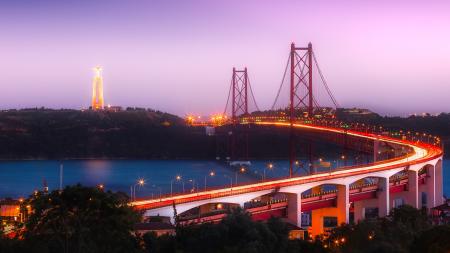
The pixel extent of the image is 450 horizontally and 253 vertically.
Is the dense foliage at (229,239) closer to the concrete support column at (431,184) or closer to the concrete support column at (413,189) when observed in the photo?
the concrete support column at (413,189)

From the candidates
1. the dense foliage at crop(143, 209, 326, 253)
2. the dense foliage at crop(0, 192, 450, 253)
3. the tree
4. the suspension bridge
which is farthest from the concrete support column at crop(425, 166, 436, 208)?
the tree

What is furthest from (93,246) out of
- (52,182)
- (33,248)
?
(52,182)

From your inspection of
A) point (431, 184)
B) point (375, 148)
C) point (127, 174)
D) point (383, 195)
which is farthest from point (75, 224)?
point (127, 174)

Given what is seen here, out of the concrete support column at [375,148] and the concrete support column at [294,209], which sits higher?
the concrete support column at [375,148]

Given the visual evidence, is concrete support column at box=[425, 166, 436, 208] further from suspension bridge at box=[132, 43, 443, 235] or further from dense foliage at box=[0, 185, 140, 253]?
dense foliage at box=[0, 185, 140, 253]

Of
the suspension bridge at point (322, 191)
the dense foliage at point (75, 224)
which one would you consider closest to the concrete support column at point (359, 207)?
the suspension bridge at point (322, 191)

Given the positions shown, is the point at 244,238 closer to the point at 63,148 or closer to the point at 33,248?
the point at 33,248
